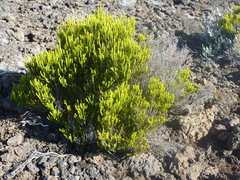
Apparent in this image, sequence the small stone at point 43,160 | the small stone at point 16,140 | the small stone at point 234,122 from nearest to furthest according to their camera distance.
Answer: the small stone at point 43,160
the small stone at point 16,140
the small stone at point 234,122

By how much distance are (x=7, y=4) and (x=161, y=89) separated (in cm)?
491

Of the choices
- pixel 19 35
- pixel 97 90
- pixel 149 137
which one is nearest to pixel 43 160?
pixel 97 90

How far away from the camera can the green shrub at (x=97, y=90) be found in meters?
3.08

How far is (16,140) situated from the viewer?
10.9ft

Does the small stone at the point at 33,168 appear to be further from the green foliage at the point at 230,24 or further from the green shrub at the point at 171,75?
the green foliage at the point at 230,24

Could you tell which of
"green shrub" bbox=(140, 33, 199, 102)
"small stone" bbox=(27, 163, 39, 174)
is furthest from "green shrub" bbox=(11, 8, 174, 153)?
"green shrub" bbox=(140, 33, 199, 102)

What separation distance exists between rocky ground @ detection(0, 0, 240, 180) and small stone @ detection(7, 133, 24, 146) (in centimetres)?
1

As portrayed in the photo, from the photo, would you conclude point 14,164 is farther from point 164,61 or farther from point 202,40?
point 202,40

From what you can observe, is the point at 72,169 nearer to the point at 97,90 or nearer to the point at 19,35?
the point at 97,90

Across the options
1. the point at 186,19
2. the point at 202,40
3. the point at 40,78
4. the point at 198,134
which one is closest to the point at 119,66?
the point at 40,78

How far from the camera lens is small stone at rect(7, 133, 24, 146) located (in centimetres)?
330

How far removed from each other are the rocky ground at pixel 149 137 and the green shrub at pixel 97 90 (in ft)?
0.89

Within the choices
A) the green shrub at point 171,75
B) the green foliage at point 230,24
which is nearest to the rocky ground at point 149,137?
the green shrub at point 171,75

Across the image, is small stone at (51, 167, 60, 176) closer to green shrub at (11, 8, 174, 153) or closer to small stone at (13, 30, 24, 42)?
green shrub at (11, 8, 174, 153)
